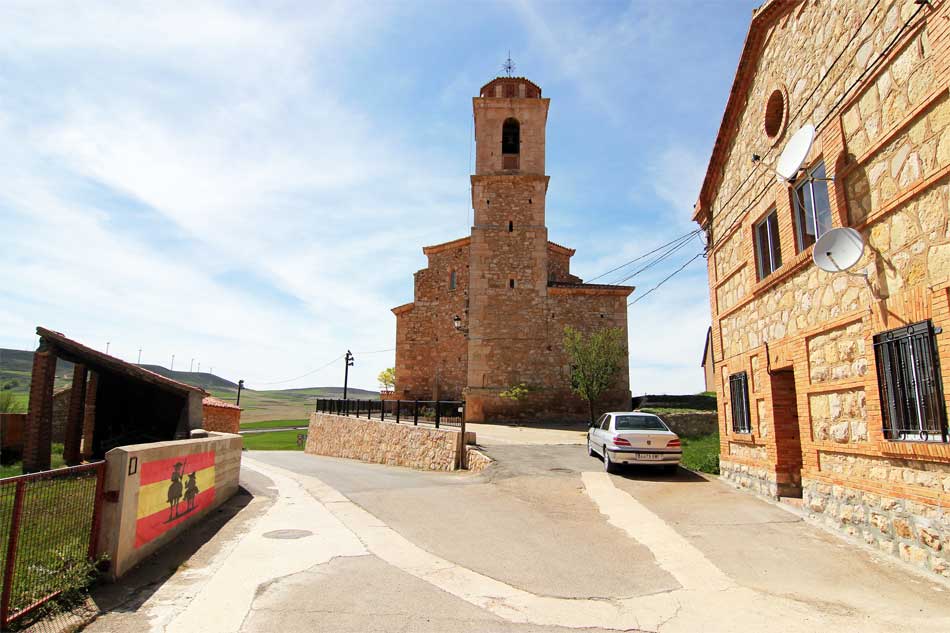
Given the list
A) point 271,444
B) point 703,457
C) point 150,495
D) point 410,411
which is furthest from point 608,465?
point 271,444

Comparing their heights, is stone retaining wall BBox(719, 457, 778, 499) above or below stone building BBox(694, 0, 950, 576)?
below

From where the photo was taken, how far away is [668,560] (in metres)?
6.45

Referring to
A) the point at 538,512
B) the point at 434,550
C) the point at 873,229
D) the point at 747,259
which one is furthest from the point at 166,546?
the point at 747,259

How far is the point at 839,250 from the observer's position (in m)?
6.54

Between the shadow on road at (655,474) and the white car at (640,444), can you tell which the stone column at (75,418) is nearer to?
the white car at (640,444)

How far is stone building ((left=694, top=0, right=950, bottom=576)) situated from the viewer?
18.2ft

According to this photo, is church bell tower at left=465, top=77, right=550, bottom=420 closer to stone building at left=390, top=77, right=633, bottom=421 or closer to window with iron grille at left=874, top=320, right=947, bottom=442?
stone building at left=390, top=77, right=633, bottom=421

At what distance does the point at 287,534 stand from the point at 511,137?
87.3ft

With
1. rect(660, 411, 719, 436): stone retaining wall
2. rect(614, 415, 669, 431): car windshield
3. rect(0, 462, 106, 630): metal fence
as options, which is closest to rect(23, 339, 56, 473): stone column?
rect(0, 462, 106, 630): metal fence

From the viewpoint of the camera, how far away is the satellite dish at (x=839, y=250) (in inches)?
249

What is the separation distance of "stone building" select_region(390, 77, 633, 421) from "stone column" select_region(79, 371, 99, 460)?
50.9ft

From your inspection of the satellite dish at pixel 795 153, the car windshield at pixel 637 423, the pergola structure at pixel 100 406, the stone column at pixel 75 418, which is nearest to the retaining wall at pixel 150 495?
the pergola structure at pixel 100 406

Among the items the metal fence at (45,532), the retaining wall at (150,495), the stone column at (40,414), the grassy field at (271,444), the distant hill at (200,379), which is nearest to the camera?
the metal fence at (45,532)

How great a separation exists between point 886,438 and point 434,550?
5418 millimetres
